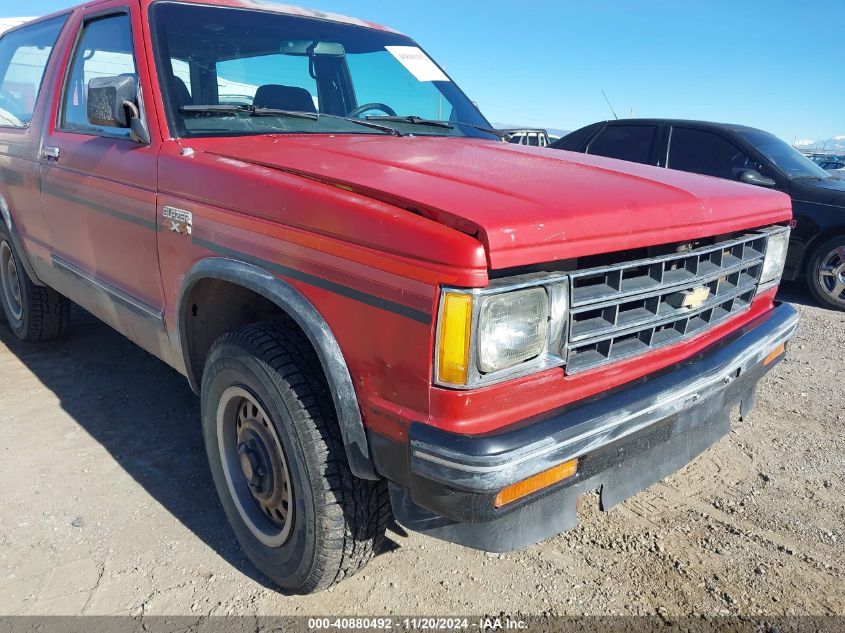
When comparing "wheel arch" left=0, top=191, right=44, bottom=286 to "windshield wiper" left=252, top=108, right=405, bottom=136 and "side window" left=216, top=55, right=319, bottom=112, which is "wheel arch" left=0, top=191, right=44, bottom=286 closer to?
"side window" left=216, top=55, right=319, bottom=112

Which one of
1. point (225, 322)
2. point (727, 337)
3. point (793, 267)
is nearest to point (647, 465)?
point (727, 337)

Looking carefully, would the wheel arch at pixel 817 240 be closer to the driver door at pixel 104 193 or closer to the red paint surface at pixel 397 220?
the red paint surface at pixel 397 220

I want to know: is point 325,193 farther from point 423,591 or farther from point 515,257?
point 423,591

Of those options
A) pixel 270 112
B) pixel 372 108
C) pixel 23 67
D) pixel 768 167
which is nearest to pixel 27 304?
pixel 23 67

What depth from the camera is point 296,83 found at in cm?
302

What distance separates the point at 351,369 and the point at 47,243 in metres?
2.73

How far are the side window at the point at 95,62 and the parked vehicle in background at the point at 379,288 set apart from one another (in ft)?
0.08

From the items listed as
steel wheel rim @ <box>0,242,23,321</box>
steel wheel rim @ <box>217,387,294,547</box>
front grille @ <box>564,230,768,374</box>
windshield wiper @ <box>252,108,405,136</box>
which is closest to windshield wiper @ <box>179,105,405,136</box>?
windshield wiper @ <box>252,108,405,136</box>

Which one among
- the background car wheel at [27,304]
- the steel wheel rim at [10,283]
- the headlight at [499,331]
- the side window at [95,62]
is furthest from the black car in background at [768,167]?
the steel wheel rim at [10,283]

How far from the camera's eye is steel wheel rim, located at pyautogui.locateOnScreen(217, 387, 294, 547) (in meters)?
2.18

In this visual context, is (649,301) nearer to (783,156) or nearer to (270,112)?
(270,112)

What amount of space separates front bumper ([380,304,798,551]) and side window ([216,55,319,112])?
1751 millimetres

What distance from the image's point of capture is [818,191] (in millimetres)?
6195

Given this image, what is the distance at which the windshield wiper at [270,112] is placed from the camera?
8.41 ft
